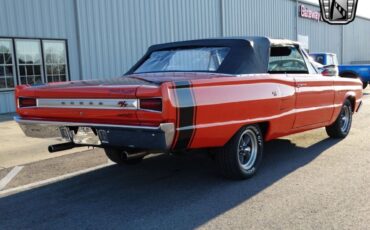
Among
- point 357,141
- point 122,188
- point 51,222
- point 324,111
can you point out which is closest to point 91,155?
point 122,188

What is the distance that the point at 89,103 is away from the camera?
167 inches

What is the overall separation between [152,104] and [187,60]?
1703 mm

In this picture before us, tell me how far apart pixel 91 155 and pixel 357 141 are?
4389mm

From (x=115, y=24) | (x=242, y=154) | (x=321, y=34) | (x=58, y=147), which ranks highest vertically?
(x=321, y=34)

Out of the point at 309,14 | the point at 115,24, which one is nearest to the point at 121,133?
the point at 115,24

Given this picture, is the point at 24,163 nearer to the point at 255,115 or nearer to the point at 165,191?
the point at 165,191

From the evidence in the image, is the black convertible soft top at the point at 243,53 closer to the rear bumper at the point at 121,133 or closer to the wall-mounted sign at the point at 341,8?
the rear bumper at the point at 121,133

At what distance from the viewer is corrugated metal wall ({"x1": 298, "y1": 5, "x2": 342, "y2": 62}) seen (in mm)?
29038

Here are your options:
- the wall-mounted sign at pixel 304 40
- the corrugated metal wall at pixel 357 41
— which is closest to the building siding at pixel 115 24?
the wall-mounted sign at pixel 304 40

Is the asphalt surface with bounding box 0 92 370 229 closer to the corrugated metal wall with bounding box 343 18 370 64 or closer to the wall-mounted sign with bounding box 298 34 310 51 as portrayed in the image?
the wall-mounted sign with bounding box 298 34 310 51

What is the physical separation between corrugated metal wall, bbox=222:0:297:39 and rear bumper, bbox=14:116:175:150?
1671 cm

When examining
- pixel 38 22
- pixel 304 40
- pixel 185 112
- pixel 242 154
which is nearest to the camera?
pixel 185 112

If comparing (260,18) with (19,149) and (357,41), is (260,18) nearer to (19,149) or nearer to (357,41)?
(357,41)

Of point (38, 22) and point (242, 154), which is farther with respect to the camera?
point (38, 22)
